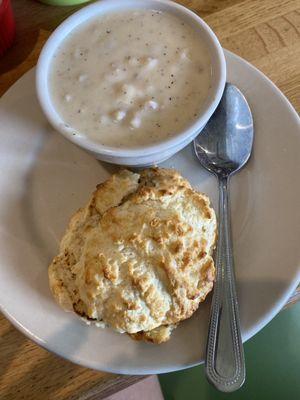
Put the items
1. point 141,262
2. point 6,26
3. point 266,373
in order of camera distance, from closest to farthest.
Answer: point 141,262 → point 6,26 → point 266,373

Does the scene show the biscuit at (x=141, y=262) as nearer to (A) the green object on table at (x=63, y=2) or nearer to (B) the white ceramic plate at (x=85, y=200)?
(B) the white ceramic plate at (x=85, y=200)

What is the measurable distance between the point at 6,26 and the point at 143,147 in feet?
Result: 1.54

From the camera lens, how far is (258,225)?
883 millimetres

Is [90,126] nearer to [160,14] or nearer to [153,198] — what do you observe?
[153,198]

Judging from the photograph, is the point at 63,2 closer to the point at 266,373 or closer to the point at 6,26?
the point at 6,26

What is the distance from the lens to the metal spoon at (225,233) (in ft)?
2.49

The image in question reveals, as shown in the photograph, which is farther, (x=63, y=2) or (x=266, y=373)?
(x=266, y=373)

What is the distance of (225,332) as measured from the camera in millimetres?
787

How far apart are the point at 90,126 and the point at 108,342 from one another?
0.36 m

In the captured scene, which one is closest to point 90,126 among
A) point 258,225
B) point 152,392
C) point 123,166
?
point 123,166

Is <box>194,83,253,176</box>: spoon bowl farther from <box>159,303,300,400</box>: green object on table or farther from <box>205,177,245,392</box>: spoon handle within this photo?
<box>159,303,300,400</box>: green object on table

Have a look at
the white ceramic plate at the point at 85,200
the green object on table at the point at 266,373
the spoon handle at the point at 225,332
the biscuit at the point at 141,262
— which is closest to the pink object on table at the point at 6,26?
the white ceramic plate at the point at 85,200

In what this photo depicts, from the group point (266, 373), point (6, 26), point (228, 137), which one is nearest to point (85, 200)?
point (228, 137)

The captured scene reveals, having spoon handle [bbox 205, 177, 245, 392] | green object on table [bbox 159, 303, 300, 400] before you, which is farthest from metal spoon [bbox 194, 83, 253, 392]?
green object on table [bbox 159, 303, 300, 400]
